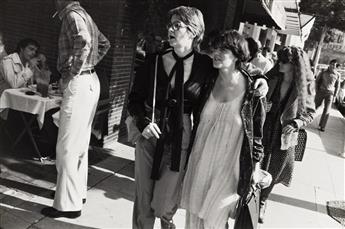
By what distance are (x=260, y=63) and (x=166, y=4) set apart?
1523 mm

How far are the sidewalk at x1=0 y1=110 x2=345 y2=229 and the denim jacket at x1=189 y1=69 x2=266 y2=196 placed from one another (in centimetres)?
156

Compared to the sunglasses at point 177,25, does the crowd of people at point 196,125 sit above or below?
below

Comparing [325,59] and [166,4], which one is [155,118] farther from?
[325,59]

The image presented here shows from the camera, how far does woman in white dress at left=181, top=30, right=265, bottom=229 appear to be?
9.59 ft

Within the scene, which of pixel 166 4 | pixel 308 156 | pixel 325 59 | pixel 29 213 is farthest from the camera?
pixel 325 59

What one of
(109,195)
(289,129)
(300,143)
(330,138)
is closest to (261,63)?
(300,143)

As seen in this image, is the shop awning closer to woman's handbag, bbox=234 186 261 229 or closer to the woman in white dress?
the woman in white dress

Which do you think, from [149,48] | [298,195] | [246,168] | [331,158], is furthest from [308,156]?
[246,168]

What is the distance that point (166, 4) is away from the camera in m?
5.76

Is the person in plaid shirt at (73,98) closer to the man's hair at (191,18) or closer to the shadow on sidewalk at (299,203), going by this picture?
the man's hair at (191,18)

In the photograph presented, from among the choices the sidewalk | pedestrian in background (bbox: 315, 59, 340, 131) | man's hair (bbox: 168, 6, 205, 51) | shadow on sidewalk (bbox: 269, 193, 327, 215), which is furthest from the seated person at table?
pedestrian in background (bbox: 315, 59, 340, 131)

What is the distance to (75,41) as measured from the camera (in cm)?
360

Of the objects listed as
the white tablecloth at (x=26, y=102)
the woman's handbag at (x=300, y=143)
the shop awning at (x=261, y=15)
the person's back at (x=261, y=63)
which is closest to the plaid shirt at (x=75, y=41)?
the white tablecloth at (x=26, y=102)

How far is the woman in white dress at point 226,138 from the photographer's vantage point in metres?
2.92
